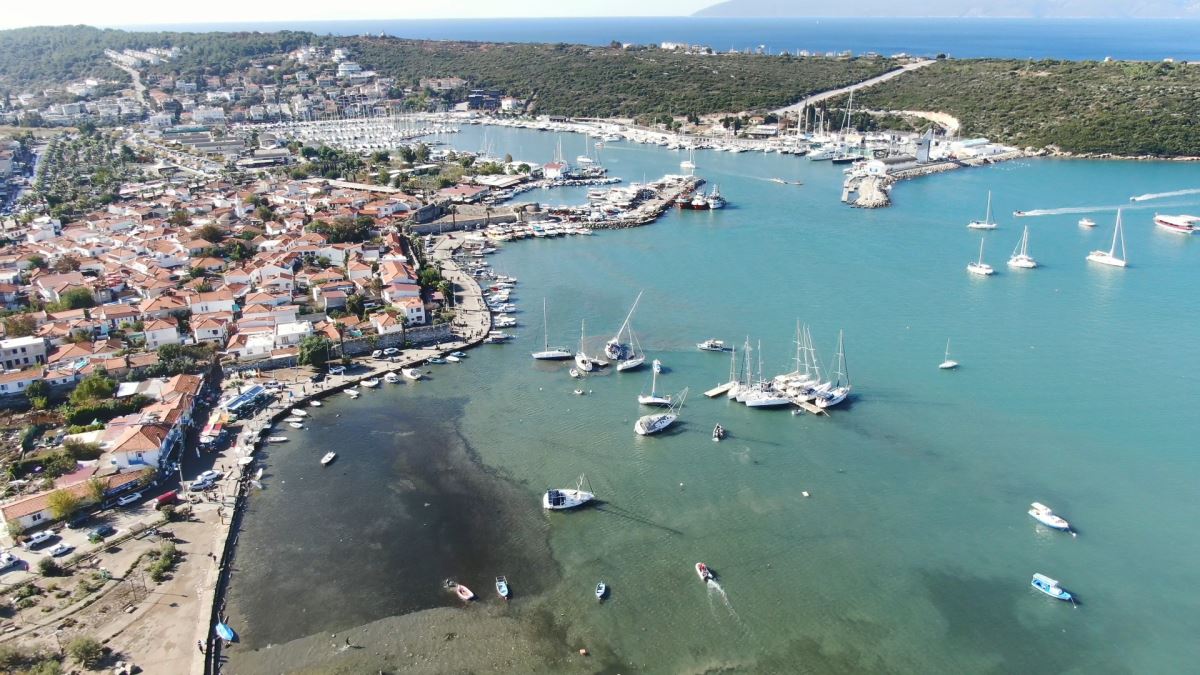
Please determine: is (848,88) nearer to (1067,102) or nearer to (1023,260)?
(1067,102)

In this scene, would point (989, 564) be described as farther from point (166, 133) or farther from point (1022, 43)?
point (1022, 43)

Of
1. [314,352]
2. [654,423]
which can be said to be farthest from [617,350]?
[314,352]

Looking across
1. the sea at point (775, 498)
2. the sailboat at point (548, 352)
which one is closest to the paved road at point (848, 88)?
the sea at point (775, 498)

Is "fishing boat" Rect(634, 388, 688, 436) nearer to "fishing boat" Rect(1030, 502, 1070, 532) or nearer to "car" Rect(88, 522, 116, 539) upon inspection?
"fishing boat" Rect(1030, 502, 1070, 532)

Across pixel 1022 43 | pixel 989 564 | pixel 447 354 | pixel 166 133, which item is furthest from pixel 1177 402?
pixel 1022 43

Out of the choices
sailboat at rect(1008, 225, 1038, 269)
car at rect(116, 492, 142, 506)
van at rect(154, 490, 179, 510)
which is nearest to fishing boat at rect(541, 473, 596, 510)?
van at rect(154, 490, 179, 510)
